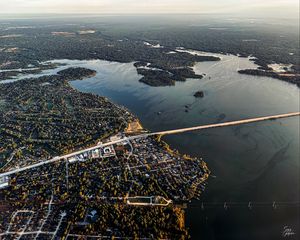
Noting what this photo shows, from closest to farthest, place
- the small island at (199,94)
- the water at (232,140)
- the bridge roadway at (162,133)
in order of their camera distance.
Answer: the water at (232,140) → the bridge roadway at (162,133) → the small island at (199,94)

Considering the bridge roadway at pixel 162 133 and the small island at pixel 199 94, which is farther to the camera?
the small island at pixel 199 94

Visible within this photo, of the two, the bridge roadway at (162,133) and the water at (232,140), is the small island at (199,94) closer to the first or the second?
the water at (232,140)

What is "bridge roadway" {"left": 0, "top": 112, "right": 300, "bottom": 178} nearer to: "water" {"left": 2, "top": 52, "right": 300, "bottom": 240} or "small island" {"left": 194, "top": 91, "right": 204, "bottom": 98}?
"water" {"left": 2, "top": 52, "right": 300, "bottom": 240}

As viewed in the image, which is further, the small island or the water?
the small island

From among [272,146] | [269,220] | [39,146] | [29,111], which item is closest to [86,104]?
[29,111]

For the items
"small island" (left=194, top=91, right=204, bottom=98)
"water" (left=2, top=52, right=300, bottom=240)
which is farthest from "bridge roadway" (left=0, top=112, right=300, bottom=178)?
"small island" (left=194, top=91, right=204, bottom=98)

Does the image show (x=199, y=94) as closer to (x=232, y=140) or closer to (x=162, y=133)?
(x=232, y=140)

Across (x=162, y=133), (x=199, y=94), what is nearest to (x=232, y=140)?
(x=162, y=133)

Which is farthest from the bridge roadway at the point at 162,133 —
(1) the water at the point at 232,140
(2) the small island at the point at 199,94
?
(2) the small island at the point at 199,94

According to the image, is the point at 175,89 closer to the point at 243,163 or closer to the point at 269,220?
the point at 243,163
